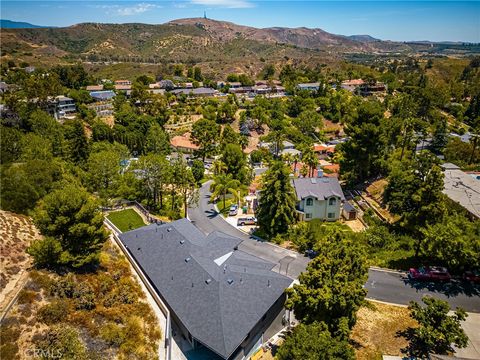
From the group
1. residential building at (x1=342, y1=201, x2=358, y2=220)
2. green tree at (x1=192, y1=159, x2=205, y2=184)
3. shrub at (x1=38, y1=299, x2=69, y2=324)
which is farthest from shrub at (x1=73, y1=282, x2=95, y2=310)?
green tree at (x1=192, y1=159, x2=205, y2=184)

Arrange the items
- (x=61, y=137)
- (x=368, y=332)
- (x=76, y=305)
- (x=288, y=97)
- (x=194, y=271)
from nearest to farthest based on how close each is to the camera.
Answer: (x=76, y=305) < (x=368, y=332) < (x=194, y=271) < (x=61, y=137) < (x=288, y=97)

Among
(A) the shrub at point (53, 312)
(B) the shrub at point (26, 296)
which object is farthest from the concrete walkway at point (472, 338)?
(B) the shrub at point (26, 296)

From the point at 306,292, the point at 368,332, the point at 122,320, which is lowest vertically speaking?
the point at 368,332

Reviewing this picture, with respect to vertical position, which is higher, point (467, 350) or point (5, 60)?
point (5, 60)

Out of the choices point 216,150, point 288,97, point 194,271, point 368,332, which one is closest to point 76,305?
point 194,271

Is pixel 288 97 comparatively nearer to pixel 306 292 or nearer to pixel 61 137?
pixel 61 137

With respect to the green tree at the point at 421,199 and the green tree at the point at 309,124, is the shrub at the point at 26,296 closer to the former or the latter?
the green tree at the point at 421,199
